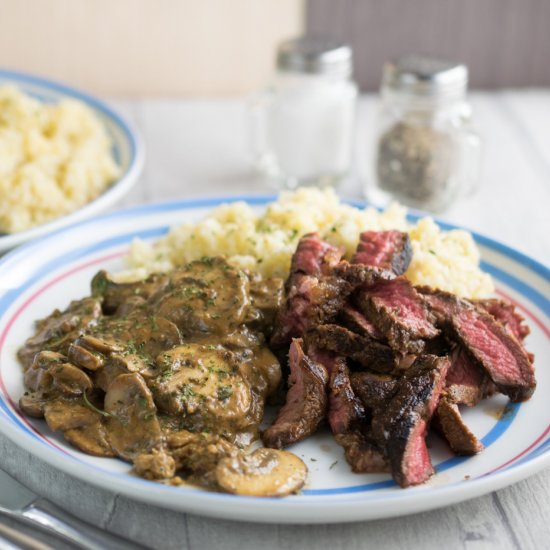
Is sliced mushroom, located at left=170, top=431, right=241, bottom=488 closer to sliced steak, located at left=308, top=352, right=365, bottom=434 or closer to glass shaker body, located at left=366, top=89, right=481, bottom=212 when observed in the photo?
sliced steak, located at left=308, top=352, right=365, bottom=434

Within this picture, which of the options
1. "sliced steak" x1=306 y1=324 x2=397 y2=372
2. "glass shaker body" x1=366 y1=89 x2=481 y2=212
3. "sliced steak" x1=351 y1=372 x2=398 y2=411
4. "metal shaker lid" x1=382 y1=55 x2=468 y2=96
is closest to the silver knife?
"sliced steak" x1=351 y1=372 x2=398 y2=411

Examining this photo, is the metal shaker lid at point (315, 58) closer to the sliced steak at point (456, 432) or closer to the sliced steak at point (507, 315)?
the sliced steak at point (507, 315)

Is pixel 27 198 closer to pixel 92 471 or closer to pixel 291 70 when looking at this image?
pixel 291 70

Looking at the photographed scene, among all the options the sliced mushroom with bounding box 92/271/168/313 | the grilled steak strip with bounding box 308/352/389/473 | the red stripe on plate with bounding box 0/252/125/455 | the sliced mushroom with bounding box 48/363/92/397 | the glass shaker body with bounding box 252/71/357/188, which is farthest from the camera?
the glass shaker body with bounding box 252/71/357/188

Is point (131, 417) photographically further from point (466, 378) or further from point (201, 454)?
point (466, 378)

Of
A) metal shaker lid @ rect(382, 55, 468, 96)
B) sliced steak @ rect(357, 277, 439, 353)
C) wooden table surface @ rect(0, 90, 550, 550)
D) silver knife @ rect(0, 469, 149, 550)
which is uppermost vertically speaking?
metal shaker lid @ rect(382, 55, 468, 96)

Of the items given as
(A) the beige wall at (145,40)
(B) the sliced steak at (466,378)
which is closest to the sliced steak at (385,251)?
(B) the sliced steak at (466,378)

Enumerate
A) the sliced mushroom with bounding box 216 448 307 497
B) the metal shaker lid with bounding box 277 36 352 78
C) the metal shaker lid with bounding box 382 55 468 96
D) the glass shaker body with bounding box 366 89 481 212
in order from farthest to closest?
the metal shaker lid with bounding box 277 36 352 78 → the glass shaker body with bounding box 366 89 481 212 → the metal shaker lid with bounding box 382 55 468 96 → the sliced mushroom with bounding box 216 448 307 497

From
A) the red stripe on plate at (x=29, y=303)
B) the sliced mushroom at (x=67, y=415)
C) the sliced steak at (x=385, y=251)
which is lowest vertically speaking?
the red stripe on plate at (x=29, y=303)
